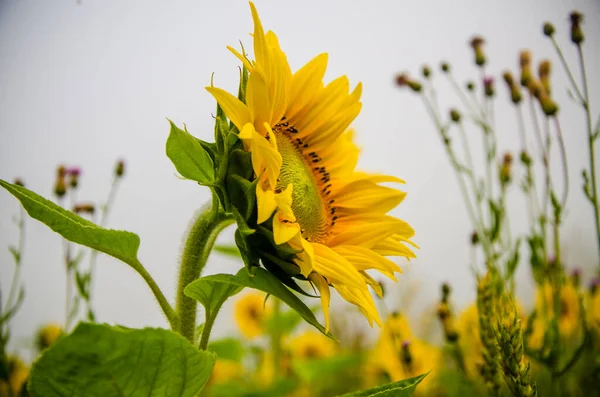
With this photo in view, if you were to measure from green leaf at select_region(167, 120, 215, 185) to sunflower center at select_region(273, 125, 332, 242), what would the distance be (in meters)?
0.10

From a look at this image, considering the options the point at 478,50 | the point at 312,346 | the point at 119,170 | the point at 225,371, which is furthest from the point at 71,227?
the point at 312,346

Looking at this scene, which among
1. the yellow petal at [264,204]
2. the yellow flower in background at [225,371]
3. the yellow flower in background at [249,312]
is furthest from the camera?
the yellow flower in background at [249,312]

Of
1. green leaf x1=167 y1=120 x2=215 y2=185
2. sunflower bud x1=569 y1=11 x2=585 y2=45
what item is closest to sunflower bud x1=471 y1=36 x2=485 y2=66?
sunflower bud x1=569 y1=11 x2=585 y2=45

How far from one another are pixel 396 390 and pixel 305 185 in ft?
0.81

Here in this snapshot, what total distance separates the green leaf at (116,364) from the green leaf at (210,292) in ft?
0.24

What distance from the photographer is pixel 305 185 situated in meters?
0.59

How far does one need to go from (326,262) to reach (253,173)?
0.34 feet

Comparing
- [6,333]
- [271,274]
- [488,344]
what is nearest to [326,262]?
[271,274]

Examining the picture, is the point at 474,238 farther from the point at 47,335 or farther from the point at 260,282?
the point at 47,335

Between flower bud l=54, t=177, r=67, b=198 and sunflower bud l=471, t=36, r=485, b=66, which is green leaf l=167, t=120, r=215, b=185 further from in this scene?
sunflower bud l=471, t=36, r=485, b=66

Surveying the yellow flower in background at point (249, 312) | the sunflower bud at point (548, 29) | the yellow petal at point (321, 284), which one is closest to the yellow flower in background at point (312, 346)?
the yellow flower in background at point (249, 312)

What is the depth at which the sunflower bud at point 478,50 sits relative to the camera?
122 cm

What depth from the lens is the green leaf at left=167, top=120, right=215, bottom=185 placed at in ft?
1.50

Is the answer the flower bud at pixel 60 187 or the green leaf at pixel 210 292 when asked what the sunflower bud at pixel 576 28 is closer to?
the green leaf at pixel 210 292
